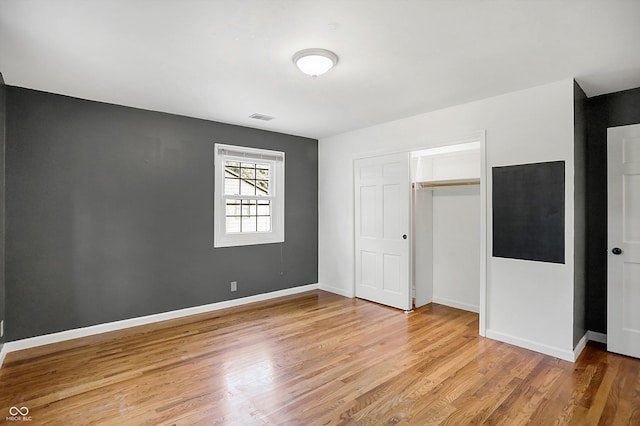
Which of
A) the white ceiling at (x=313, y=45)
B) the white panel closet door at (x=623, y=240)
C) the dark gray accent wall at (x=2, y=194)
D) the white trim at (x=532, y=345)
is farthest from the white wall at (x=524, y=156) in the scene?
the dark gray accent wall at (x=2, y=194)

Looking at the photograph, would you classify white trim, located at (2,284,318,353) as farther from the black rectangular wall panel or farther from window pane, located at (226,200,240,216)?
the black rectangular wall panel

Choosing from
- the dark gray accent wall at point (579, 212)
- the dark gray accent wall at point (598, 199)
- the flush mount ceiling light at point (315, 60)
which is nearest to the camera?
the flush mount ceiling light at point (315, 60)

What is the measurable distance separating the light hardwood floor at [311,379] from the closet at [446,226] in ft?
2.49

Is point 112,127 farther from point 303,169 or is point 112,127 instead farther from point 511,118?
point 511,118

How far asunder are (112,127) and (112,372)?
→ 2594mm

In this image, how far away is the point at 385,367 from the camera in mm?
2938

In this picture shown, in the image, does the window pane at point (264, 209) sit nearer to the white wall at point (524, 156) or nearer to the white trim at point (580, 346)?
the white wall at point (524, 156)

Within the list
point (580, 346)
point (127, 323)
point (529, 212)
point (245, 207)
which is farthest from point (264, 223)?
point (580, 346)

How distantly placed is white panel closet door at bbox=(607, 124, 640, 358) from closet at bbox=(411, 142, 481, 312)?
132cm

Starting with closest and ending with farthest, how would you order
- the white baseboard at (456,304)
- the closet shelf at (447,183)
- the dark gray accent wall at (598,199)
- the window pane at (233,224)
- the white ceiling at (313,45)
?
the white ceiling at (313,45) < the dark gray accent wall at (598,199) < the closet shelf at (447,183) < the white baseboard at (456,304) < the window pane at (233,224)

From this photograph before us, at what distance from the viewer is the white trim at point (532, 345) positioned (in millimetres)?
3103

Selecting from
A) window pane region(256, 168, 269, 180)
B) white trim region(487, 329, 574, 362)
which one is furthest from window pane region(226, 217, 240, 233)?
white trim region(487, 329, 574, 362)

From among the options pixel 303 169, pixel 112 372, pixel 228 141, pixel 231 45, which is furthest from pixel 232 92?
pixel 112 372

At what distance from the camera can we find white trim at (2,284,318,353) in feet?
10.9
